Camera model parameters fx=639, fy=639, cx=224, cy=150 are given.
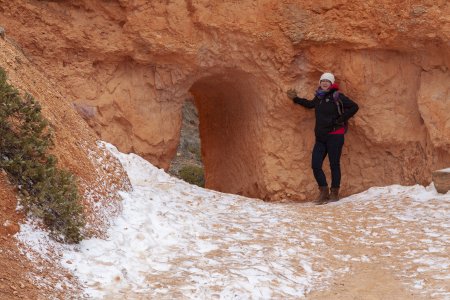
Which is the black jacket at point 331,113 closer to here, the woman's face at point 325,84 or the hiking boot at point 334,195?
the woman's face at point 325,84

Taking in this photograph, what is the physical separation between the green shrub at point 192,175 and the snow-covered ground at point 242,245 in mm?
9803

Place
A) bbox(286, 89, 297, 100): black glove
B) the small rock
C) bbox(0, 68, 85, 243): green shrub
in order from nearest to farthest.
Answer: bbox(0, 68, 85, 243): green shrub → the small rock → bbox(286, 89, 297, 100): black glove

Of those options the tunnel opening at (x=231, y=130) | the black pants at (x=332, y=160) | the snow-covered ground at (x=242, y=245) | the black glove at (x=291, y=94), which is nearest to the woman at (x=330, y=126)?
the black pants at (x=332, y=160)

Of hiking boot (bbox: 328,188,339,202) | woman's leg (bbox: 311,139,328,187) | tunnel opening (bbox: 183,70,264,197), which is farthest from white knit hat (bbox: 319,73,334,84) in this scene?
hiking boot (bbox: 328,188,339,202)

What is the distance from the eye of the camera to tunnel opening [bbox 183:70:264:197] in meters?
10.0

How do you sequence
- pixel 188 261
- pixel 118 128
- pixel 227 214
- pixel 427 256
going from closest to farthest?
pixel 188 261, pixel 427 256, pixel 227 214, pixel 118 128

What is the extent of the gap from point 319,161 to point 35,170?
480cm

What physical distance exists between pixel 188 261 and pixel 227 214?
1.77 meters

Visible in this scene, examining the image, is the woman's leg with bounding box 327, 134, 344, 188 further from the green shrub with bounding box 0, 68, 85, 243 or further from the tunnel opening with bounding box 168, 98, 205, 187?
the tunnel opening with bounding box 168, 98, 205, 187

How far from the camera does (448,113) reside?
9180 mm

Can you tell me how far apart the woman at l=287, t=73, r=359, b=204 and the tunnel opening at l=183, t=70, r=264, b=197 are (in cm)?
117

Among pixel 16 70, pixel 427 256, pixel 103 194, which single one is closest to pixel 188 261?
pixel 103 194

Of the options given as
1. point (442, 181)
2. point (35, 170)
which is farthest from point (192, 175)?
point (35, 170)

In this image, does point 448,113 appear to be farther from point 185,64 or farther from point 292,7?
point 185,64
